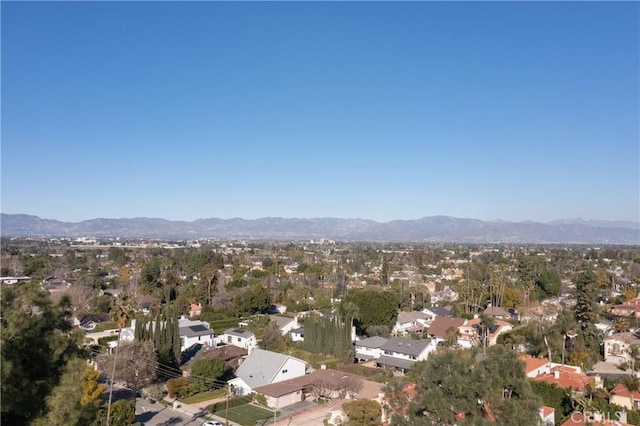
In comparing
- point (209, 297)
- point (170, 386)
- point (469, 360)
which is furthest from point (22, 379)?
point (209, 297)

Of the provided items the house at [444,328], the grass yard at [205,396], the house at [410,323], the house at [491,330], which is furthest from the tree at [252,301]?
the grass yard at [205,396]

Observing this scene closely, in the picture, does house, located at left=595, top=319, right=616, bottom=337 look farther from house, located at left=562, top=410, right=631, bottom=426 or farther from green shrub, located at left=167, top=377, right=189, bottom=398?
green shrub, located at left=167, top=377, right=189, bottom=398

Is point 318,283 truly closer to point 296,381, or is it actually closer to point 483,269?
point 483,269

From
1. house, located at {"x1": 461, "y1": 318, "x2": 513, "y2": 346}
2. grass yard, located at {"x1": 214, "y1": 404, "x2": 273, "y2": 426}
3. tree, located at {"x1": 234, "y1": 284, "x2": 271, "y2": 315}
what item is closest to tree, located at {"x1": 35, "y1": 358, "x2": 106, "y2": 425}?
grass yard, located at {"x1": 214, "y1": 404, "x2": 273, "y2": 426}

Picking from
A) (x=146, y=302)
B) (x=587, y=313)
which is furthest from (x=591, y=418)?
(x=146, y=302)

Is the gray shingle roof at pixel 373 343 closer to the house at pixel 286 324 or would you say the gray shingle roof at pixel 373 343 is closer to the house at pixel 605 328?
the house at pixel 286 324

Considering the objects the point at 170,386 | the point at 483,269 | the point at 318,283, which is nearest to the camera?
the point at 170,386
